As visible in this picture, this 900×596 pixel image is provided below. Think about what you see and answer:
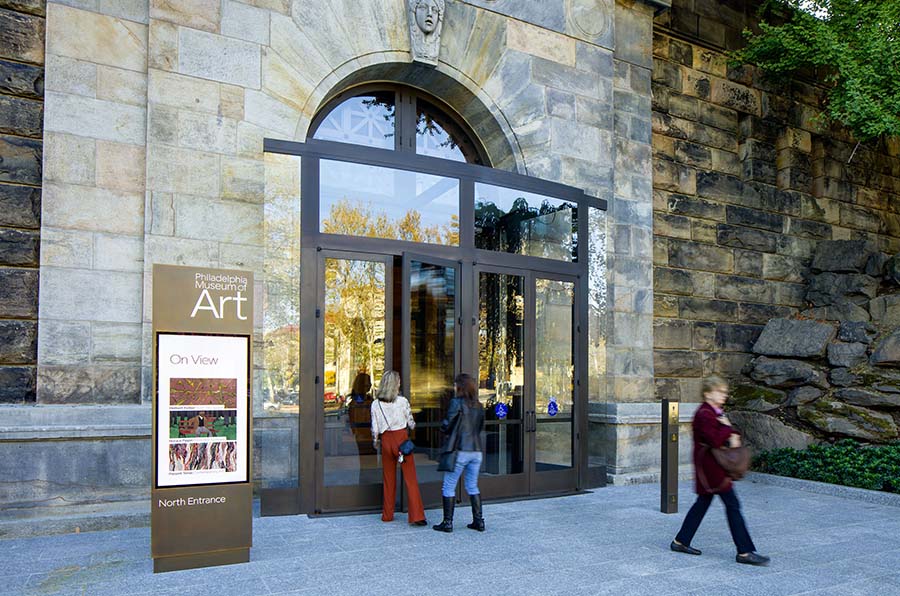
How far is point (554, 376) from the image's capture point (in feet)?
34.1

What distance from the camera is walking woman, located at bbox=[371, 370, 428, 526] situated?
7.99 meters

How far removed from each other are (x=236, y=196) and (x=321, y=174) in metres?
1.05

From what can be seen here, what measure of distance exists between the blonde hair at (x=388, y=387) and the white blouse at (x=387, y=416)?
6 centimetres

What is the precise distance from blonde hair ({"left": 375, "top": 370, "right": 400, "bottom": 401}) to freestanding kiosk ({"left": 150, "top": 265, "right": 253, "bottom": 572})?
6.22 ft

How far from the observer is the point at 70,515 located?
299 inches

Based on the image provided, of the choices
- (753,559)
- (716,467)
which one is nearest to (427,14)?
(716,467)

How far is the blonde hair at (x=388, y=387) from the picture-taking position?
8.04m

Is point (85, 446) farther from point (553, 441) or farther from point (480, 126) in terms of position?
point (480, 126)

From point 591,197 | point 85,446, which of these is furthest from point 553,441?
point 85,446

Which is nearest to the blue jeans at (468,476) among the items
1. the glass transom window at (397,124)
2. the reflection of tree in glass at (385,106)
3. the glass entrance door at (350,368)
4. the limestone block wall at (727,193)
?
the glass entrance door at (350,368)

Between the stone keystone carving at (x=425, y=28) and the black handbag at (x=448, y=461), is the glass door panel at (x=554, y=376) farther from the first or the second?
the stone keystone carving at (x=425, y=28)

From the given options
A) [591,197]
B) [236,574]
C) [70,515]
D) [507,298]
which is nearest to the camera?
[236,574]

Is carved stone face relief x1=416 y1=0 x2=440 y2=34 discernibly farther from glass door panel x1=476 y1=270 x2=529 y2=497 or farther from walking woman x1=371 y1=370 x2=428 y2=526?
walking woman x1=371 y1=370 x2=428 y2=526

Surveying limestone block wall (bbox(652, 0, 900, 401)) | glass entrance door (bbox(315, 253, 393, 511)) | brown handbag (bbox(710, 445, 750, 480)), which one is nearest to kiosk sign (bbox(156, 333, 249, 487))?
glass entrance door (bbox(315, 253, 393, 511))
